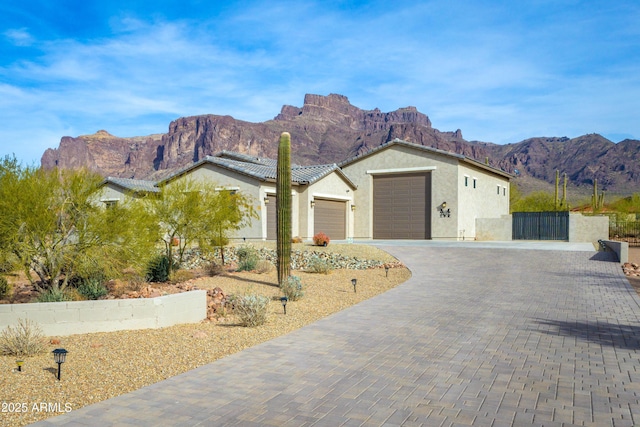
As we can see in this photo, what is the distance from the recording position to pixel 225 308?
37.6 ft

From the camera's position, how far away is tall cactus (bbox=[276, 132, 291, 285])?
14586 mm

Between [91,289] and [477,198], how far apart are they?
28.7 meters

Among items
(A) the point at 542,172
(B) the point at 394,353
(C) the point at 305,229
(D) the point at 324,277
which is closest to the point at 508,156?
(A) the point at 542,172

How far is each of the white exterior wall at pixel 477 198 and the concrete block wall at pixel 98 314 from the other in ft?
81.3

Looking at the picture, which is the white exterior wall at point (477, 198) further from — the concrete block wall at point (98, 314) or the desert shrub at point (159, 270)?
the concrete block wall at point (98, 314)

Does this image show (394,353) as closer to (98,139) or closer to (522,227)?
(522,227)

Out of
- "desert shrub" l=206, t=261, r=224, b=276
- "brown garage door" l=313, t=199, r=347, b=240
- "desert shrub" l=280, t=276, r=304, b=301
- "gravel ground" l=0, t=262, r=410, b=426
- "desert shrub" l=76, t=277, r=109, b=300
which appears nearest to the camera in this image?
"gravel ground" l=0, t=262, r=410, b=426

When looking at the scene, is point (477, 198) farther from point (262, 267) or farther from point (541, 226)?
point (262, 267)

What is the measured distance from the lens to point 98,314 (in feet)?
30.3

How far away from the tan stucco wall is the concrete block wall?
24.3 metres

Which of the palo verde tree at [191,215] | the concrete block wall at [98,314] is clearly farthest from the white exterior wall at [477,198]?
the concrete block wall at [98,314]

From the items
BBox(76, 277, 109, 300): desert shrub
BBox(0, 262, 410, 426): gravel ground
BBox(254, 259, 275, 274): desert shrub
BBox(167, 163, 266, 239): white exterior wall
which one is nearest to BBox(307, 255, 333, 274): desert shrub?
BBox(254, 259, 275, 274): desert shrub

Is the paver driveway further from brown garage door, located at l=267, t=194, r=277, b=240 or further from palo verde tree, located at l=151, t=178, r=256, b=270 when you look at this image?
brown garage door, located at l=267, t=194, r=277, b=240

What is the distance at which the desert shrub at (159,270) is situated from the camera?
15.4 meters
